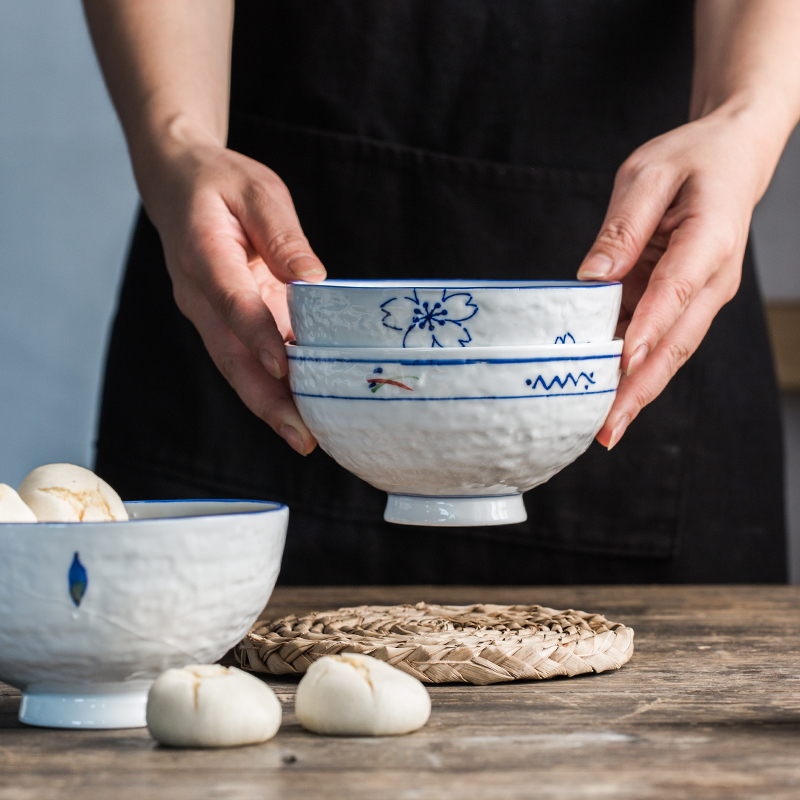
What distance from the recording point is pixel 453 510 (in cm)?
63

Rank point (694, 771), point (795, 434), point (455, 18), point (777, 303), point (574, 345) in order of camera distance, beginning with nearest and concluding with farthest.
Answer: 1. point (694, 771)
2. point (574, 345)
3. point (455, 18)
4. point (777, 303)
5. point (795, 434)

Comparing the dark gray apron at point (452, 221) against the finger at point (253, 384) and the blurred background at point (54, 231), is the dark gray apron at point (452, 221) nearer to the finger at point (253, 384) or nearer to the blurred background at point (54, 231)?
the finger at point (253, 384)

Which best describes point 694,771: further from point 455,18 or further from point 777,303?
point 777,303

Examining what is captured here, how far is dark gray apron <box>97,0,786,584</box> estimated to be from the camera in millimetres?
1083

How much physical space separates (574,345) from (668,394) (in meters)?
0.57

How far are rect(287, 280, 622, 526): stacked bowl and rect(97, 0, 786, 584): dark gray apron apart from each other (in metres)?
0.50

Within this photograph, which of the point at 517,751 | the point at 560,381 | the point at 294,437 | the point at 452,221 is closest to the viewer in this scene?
the point at 517,751

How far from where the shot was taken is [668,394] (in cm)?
111

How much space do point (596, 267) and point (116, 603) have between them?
38 centimetres

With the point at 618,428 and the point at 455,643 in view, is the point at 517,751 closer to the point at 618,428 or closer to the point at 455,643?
the point at 455,643

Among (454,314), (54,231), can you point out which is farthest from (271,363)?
(54,231)

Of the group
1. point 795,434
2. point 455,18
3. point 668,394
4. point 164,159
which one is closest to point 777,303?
point 795,434

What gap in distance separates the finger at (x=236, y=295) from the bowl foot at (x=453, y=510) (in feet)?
0.39

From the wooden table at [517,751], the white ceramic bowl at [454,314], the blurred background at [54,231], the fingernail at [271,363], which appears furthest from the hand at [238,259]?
the blurred background at [54,231]
